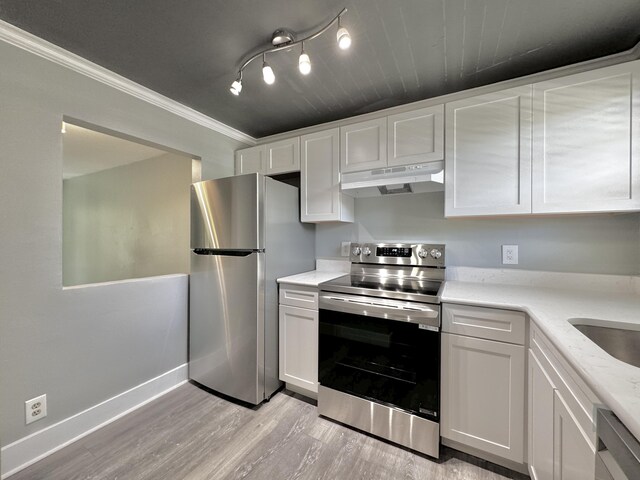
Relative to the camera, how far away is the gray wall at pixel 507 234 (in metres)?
1.57

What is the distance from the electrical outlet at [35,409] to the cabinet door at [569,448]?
250 centimetres

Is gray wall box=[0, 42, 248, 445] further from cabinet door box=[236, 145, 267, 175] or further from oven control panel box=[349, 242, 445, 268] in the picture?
oven control panel box=[349, 242, 445, 268]

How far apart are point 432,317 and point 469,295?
0.26m

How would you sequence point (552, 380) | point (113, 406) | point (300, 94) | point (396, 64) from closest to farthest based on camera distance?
point (552, 380), point (396, 64), point (113, 406), point (300, 94)

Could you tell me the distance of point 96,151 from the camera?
3129 mm

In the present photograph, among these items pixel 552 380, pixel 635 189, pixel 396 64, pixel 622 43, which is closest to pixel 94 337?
pixel 552 380

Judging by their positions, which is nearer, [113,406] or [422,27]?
[422,27]

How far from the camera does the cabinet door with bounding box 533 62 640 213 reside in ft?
4.38

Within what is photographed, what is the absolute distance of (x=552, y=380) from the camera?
0.99 metres

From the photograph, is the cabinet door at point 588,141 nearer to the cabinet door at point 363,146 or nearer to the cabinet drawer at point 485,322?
the cabinet drawer at point 485,322

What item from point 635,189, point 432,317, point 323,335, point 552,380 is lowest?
point 323,335

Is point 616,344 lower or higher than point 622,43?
lower

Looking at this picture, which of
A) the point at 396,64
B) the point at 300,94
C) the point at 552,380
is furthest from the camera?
the point at 300,94

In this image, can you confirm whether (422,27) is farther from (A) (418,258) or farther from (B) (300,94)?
(A) (418,258)
